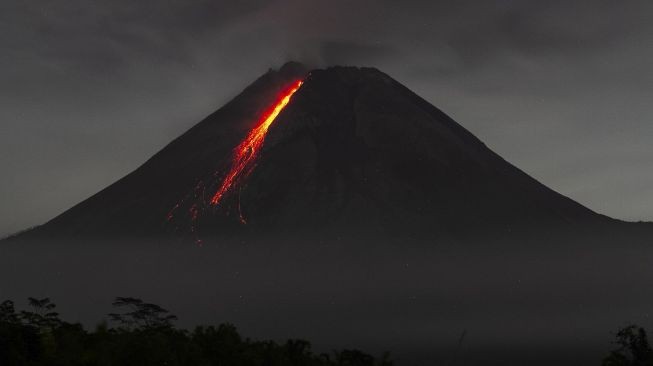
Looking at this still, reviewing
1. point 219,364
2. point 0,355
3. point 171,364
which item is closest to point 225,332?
point 219,364

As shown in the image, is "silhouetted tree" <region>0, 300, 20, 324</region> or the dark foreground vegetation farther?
"silhouetted tree" <region>0, 300, 20, 324</region>

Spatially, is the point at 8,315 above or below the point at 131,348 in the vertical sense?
above

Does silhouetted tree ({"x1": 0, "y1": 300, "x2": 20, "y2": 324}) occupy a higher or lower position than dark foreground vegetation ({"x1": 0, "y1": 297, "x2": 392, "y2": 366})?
higher

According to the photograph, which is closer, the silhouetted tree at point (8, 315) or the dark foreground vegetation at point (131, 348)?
the dark foreground vegetation at point (131, 348)

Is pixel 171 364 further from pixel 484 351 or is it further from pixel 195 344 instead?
pixel 484 351

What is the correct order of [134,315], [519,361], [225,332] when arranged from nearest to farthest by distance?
1. [225,332]
2. [134,315]
3. [519,361]

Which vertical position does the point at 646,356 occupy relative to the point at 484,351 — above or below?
below

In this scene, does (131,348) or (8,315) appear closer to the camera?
(131,348)

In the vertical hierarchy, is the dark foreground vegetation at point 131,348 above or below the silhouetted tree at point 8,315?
below
